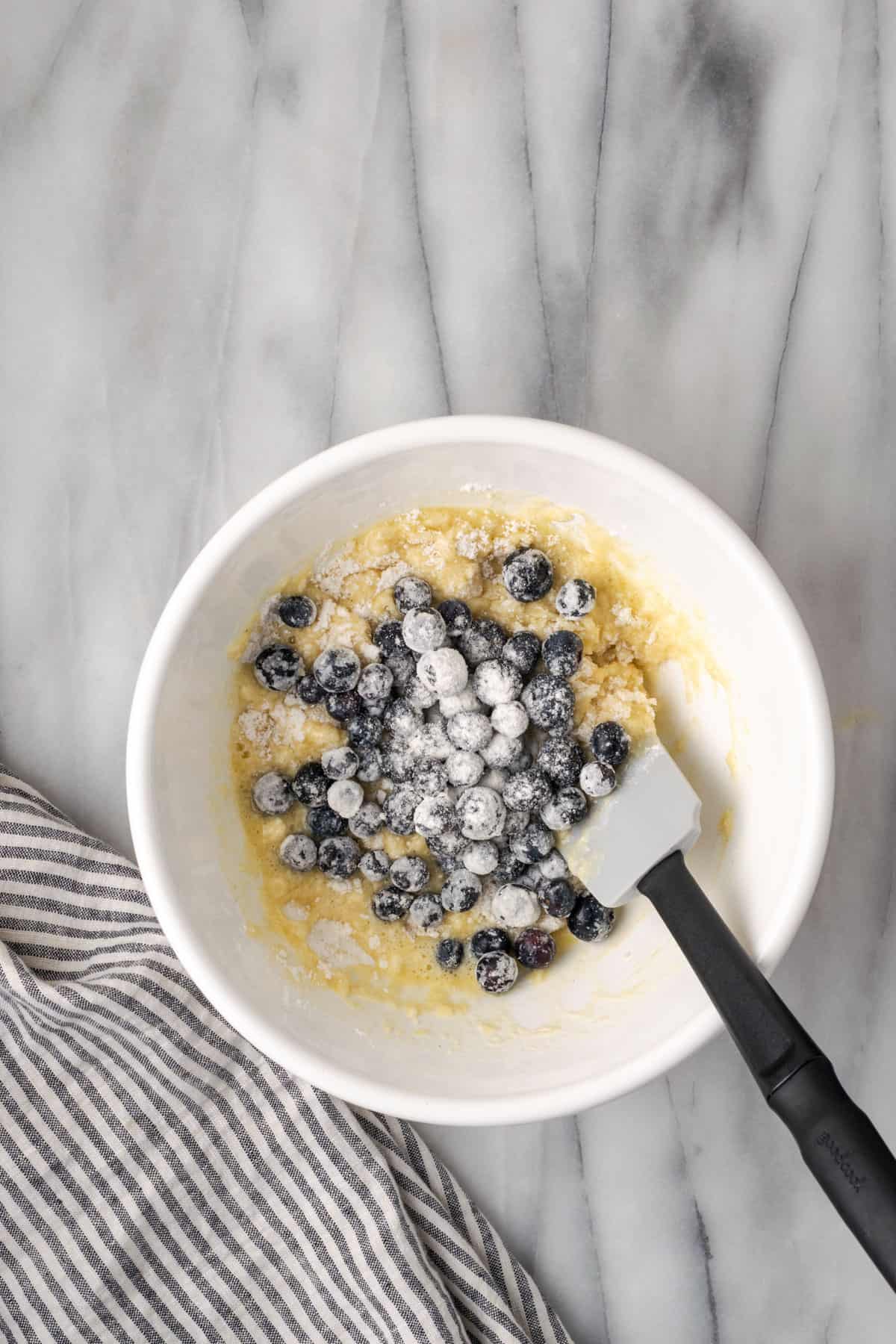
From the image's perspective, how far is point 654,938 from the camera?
118 centimetres

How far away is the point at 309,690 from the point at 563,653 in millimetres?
252

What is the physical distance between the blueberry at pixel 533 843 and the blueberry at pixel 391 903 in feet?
0.41

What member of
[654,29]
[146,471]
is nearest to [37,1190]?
[146,471]

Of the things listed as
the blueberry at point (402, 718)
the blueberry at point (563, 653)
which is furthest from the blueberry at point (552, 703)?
the blueberry at point (402, 718)

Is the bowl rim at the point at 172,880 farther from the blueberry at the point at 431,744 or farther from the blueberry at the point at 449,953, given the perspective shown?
the blueberry at the point at 431,744

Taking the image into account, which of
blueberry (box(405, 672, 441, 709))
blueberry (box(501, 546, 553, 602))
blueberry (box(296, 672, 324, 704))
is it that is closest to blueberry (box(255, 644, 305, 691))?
blueberry (box(296, 672, 324, 704))

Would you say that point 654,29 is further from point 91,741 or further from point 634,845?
point 91,741

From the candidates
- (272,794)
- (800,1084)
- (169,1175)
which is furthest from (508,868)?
(169,1175)

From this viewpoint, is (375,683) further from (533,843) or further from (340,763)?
(533,843)

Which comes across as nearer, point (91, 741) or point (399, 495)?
point (399, 495)

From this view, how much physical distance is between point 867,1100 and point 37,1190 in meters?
0.88

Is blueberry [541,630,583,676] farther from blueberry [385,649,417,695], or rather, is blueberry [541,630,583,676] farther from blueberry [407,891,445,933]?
blueberry [407,891,445,933]

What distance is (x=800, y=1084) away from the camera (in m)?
0.92

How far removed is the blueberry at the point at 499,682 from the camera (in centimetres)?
115
